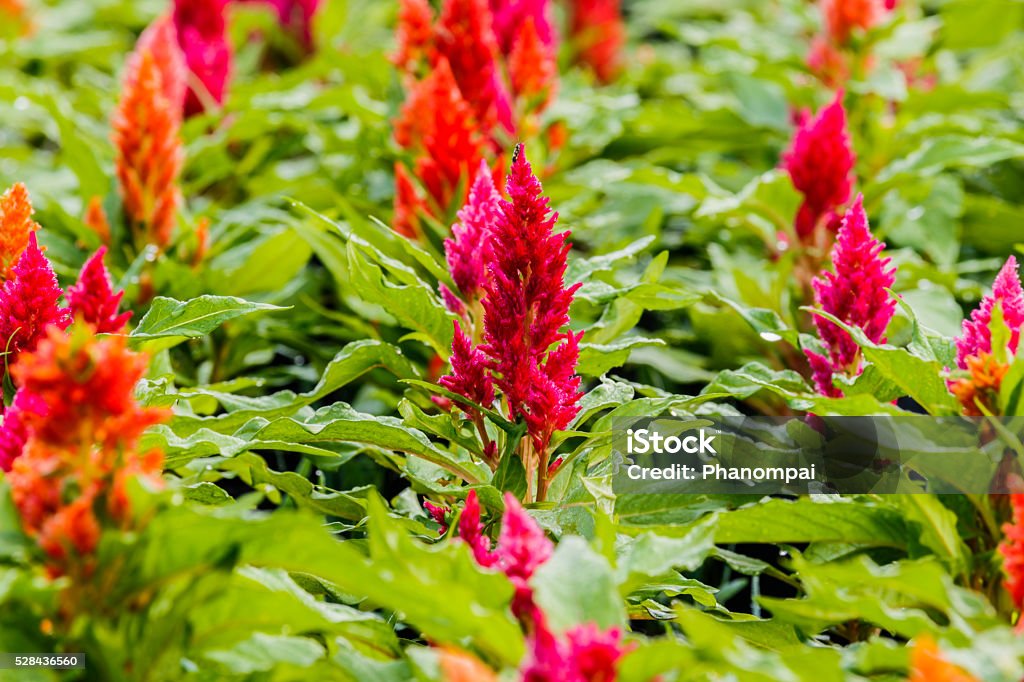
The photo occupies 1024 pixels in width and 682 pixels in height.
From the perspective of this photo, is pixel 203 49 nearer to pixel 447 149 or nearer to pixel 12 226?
pixel 447 149

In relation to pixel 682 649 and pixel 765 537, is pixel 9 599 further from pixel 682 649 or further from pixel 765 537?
pixel 765 537

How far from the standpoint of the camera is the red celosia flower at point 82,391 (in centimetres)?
129

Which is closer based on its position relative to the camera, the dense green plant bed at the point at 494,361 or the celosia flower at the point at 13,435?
the dense green plant bed at the point at 494,361

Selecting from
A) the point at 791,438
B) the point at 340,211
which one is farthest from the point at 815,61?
the point at 791,438

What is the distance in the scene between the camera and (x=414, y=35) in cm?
278

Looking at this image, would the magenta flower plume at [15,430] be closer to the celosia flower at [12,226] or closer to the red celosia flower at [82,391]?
the red celosia flower at [82,391]

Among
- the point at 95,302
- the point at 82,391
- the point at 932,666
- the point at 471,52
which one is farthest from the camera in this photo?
the point at 471,52

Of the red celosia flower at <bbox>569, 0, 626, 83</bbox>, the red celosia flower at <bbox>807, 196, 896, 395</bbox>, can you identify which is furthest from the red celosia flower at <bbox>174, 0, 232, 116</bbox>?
the red celosia flower at <bbox>807, 196, 896, 395</bbox>

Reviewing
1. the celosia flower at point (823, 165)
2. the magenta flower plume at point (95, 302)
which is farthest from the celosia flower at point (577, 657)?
Answer: the celosia flower at point (823, 165)

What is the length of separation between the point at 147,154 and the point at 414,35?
0.68 meters

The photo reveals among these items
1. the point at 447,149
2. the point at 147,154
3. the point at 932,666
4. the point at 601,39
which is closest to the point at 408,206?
the point at 447,149

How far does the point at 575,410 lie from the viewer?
180 cm

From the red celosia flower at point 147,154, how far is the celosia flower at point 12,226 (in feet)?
2.61

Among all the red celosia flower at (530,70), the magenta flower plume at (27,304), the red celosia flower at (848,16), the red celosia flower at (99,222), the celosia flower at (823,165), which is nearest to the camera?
the magenta flower plume at (27,304)
